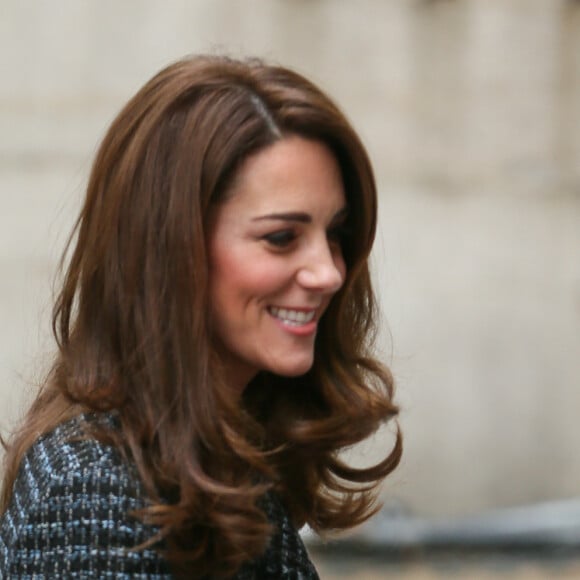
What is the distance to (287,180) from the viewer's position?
2.47 meters

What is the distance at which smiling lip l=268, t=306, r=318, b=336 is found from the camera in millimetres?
2510

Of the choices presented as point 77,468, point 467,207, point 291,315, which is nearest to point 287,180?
point 291,315

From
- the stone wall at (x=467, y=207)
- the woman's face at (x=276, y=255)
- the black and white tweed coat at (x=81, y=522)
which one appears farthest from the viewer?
the stone wall at (x=467, y=207)

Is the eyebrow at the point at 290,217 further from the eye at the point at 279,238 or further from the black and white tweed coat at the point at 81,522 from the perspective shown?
the black and white tweed coat at the point at 81,522

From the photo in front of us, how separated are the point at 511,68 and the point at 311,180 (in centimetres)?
498

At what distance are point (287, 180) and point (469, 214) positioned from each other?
4.89 m

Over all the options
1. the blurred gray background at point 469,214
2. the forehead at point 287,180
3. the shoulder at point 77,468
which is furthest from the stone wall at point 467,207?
the shoulder at point 77,468

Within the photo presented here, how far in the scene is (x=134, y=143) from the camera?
8.07ft

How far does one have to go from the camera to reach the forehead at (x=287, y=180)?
2445 millimetres

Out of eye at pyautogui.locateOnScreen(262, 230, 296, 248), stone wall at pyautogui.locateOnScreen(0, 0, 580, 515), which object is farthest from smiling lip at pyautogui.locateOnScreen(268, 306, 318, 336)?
stone wall at pyautogui.locateOnScreen(0, 0, 580, 515)

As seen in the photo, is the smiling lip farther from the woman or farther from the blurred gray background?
the blurred gray background

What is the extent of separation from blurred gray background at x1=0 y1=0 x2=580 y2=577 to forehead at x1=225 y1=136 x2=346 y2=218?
179 inches

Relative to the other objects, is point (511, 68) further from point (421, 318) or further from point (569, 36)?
point (421, 318)

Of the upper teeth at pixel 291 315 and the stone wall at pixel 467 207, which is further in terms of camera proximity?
the stone wall at pixel 467 207
